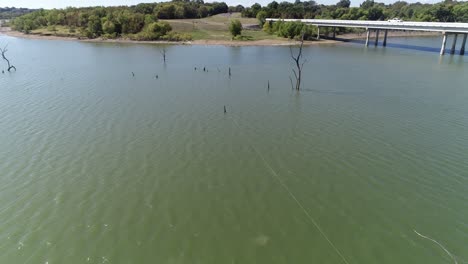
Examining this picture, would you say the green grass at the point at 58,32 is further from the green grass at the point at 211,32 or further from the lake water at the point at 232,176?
the lake water at the point at 232,176

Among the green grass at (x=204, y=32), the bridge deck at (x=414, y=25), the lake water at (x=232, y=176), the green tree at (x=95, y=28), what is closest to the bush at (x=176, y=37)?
the green grass at (x=204, y=32)

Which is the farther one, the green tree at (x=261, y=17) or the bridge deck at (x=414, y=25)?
the green tree at (x=261, y=17)

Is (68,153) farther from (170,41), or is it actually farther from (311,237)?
(170,41)

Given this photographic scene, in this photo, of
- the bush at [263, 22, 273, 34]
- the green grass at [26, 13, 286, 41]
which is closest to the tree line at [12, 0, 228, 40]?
the green grass at [26, 13, 286, 41]

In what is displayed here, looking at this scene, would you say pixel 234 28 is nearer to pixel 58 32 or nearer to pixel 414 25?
pixel 414 25

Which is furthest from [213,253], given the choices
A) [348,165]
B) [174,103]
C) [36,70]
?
[36,70]
